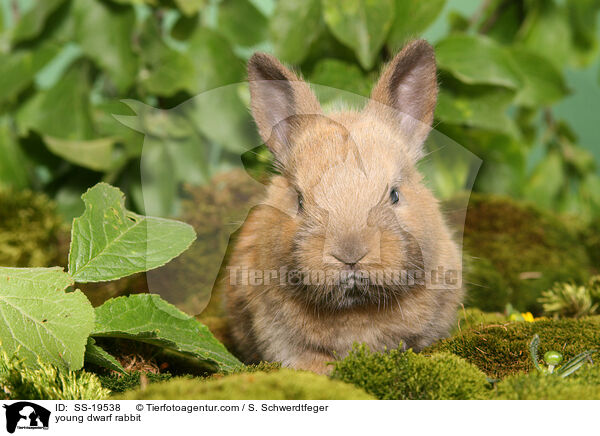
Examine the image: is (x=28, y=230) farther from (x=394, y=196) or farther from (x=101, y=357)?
(x=394, y=196)

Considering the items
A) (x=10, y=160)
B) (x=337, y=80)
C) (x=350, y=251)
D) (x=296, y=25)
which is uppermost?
(x=296, y=25)

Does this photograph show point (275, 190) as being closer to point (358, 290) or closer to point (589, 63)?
point (358, 290)

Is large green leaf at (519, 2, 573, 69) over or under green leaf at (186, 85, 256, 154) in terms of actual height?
over

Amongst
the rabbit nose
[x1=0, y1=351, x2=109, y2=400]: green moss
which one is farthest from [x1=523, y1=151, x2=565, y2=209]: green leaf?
[x1=0, y1=351, x2=109, y2=400]: green moss

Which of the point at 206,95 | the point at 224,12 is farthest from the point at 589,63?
the point at 206,95

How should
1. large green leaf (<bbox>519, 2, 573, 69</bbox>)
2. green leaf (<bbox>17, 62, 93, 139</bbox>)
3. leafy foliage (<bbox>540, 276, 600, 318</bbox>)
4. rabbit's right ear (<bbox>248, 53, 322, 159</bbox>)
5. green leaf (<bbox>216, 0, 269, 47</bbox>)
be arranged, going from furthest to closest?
large green leaf (<bbox>519, 2, 573, 69</bbox>) < green leaf (<bbox>17, 62, 93, 139</bbox>) < green leaf (<bbox>216, 0, 269, 47</bbox>) < leafy foliage (<bbox>540, 276, 600, 318</bbox>) < rabbit's right ear (<bbox>248, 53, 322, 159</bbox>)

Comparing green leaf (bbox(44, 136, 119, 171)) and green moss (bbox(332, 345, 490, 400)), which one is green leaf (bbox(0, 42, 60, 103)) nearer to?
green leaf (bbox(44, 136, 119, 171))
